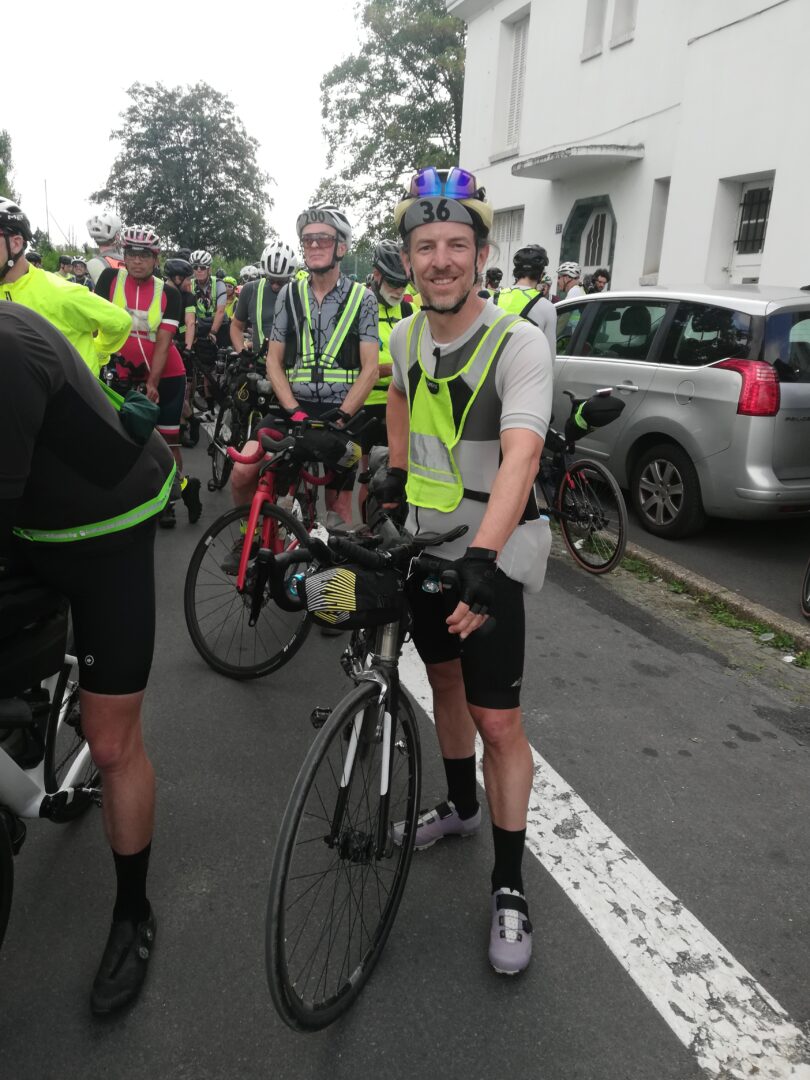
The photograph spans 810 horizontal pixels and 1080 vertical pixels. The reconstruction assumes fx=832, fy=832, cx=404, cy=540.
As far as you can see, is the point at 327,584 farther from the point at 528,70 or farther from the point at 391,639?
the point at 528,70

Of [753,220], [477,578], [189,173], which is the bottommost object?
[477,578]

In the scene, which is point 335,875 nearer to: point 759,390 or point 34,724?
point 34,724

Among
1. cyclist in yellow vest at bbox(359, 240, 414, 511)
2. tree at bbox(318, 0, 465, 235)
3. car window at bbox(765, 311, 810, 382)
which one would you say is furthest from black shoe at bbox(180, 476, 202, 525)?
tree at bbox(318, 0, 465, 235)

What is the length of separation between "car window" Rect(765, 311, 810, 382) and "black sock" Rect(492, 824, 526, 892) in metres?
4.44

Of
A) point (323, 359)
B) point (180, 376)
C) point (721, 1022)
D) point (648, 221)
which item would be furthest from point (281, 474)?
point (648, 221)

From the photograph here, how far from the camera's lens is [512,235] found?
62.8 feet

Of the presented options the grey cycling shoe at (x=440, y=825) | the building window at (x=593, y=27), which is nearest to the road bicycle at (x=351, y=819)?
the grey cycling shoe at (x=440, y=825)

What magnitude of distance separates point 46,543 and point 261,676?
6.74 feet

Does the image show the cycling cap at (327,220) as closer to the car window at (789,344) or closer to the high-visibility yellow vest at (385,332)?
the high-visibility yellow vest at (385,332)

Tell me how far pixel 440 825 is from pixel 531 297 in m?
3.99

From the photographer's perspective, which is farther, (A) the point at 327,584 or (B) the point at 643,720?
(B) the point at 643,720

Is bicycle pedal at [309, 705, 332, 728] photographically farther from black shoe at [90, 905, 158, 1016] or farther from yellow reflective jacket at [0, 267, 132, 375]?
yellow reflective jacket at [0, 267, 132, 375]

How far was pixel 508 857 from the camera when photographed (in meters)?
2.36

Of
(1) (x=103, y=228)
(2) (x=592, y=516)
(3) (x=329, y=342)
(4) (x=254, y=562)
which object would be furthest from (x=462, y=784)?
(1) (x=103, y=228)
